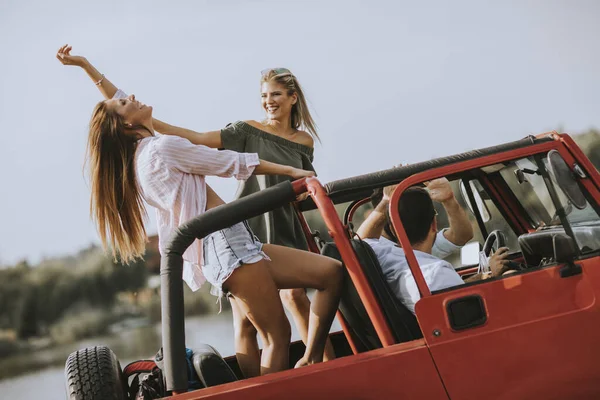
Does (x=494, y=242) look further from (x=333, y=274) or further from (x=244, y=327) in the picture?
(x=244, y=327)

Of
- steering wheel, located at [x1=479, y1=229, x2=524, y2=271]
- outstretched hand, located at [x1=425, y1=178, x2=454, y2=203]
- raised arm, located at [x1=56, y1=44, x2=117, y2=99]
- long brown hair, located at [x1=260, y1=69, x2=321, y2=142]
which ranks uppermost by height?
raised arm, located at [x1=56, y1=44, x2=117, y2=99]

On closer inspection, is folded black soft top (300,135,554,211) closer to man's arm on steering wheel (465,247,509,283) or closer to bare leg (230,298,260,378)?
man's arm on steering wheel (465,247,509,283)

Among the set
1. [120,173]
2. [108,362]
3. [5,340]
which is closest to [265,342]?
[108,362]

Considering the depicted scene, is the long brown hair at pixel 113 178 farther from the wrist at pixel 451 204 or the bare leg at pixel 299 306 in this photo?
the wrist at pixel 451 204

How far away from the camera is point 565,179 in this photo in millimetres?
3500

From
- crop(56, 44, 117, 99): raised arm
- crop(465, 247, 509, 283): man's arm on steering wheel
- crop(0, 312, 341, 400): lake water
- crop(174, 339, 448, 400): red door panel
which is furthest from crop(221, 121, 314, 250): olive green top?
crop(0, 312, 341, 400): lake water

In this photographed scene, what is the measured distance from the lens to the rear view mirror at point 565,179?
3.48m

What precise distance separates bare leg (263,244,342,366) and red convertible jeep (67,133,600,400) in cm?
8

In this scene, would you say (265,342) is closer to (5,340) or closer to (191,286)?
(191,286)

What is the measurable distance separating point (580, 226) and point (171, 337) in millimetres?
1764

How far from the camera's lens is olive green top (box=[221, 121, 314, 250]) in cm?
439

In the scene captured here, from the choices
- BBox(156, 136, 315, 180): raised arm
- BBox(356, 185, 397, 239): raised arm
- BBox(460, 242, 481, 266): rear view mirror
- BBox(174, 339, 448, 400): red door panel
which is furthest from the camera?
BBox(460, 242, 481, 266): rear view mirror

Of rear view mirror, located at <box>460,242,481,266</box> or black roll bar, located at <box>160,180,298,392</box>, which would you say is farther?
rear view mirror, located at <box>460,242,481,266</box>

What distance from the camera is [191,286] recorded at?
3646 millimetres
